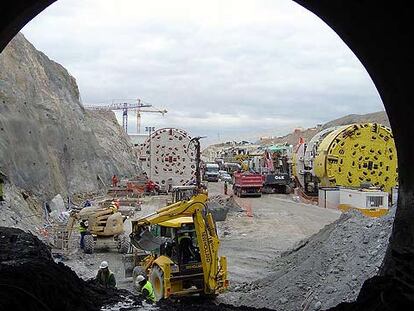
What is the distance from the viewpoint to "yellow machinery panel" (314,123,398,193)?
2227 centimetres

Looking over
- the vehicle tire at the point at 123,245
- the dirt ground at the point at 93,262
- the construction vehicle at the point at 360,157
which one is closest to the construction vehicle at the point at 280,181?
the construction vehicle at the point at 360,157

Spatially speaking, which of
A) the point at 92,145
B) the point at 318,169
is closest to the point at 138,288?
the point at 318,169

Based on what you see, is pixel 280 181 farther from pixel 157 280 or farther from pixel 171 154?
pixel 157 280

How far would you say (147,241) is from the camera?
11.3m

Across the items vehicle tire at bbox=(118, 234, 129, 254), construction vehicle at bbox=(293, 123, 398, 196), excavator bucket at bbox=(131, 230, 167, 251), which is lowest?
vehicle tire at bbox=(118, 234, 129, 254)

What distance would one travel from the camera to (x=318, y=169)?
942 inches

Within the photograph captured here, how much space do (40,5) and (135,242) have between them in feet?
24.5

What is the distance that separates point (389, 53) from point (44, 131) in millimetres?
28430

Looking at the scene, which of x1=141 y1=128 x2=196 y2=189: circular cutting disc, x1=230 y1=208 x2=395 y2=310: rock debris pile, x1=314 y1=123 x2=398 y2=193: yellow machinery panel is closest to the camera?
x1=230 y1=208 x2=395 y2=310: rock debris pile

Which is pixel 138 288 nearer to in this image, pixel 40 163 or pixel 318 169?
pixel 318 169

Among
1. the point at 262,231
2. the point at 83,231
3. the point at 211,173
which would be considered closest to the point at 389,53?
the point at 83,231

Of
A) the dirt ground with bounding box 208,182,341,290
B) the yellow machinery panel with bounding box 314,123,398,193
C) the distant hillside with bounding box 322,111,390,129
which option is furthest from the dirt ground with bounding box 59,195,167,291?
the distant hillside with bounding box 322,111,390,129

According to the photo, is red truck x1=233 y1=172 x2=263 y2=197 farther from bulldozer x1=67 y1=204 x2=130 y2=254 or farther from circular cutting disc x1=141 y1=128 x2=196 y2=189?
bulldozer x1=67 y1=204 x2=130 y2=254

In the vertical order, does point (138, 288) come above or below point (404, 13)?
below
